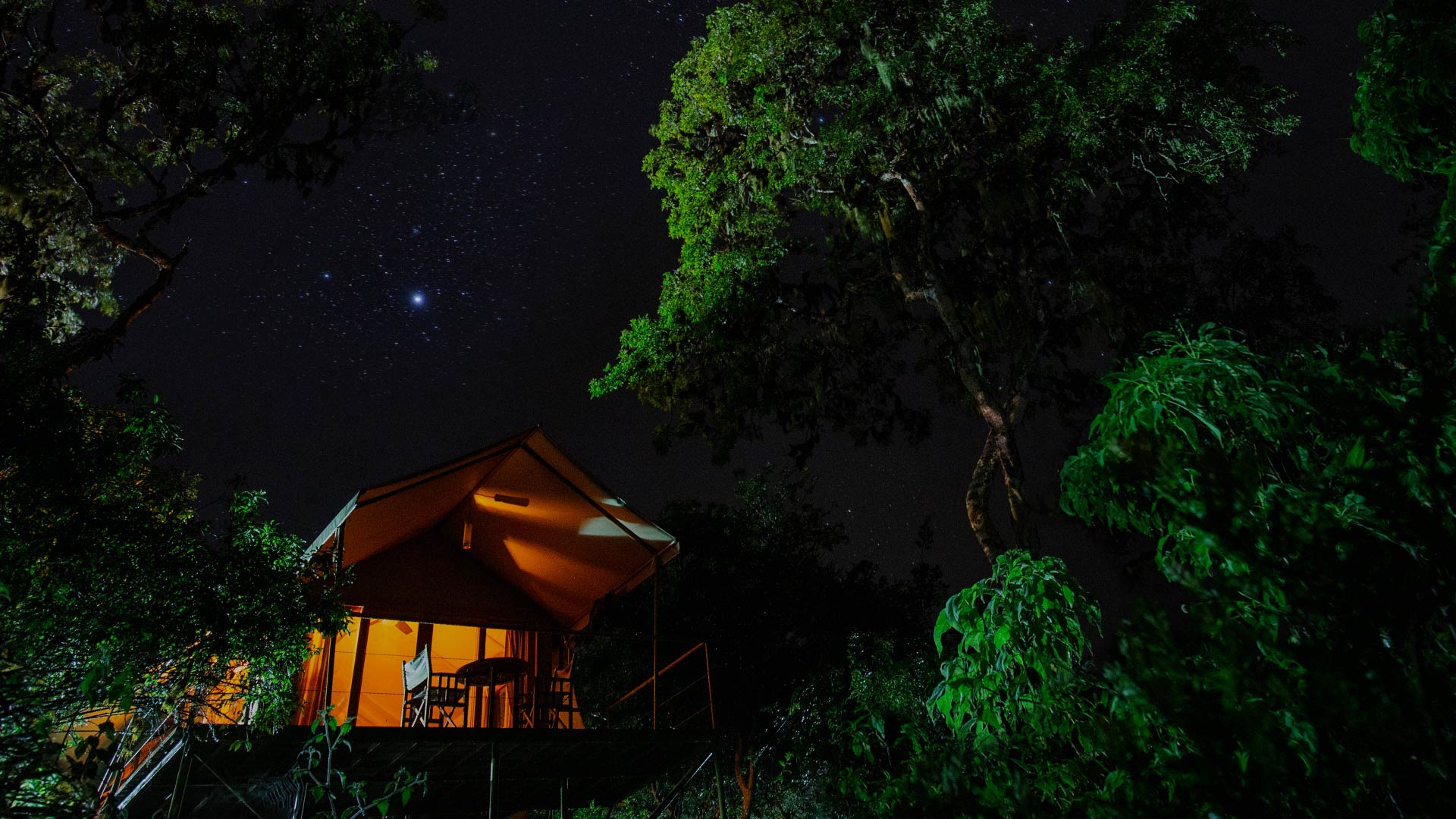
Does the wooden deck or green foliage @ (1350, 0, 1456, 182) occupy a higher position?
green foliage @ (1350, 0, 1456, 182)

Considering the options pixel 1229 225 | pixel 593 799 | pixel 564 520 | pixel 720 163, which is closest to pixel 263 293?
pixel 564 520

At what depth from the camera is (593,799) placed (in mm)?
10438

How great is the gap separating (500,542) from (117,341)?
5.07m

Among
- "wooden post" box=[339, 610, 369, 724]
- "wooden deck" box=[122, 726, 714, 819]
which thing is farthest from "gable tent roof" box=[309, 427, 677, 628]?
"wooden deck" box=[122, 726, 714, 819]

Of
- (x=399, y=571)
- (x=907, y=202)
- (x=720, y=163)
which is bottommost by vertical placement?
(x=399, y=571)

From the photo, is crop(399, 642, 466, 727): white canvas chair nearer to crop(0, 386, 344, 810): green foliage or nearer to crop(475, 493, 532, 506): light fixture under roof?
crop(0, 386, 344, 810): green foliage

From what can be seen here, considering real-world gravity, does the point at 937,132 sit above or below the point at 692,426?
above

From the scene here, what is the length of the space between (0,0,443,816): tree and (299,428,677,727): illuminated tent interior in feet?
A: 7.25

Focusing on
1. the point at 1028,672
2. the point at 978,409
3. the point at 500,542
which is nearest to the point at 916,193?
the point at 978,409

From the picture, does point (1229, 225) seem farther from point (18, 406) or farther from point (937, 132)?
point (18, 406)

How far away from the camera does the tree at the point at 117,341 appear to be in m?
4.46

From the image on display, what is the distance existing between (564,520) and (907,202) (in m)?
7.95

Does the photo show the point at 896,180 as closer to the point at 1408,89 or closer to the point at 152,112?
the point at 1408,89

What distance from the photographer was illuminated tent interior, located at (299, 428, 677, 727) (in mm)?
9289
